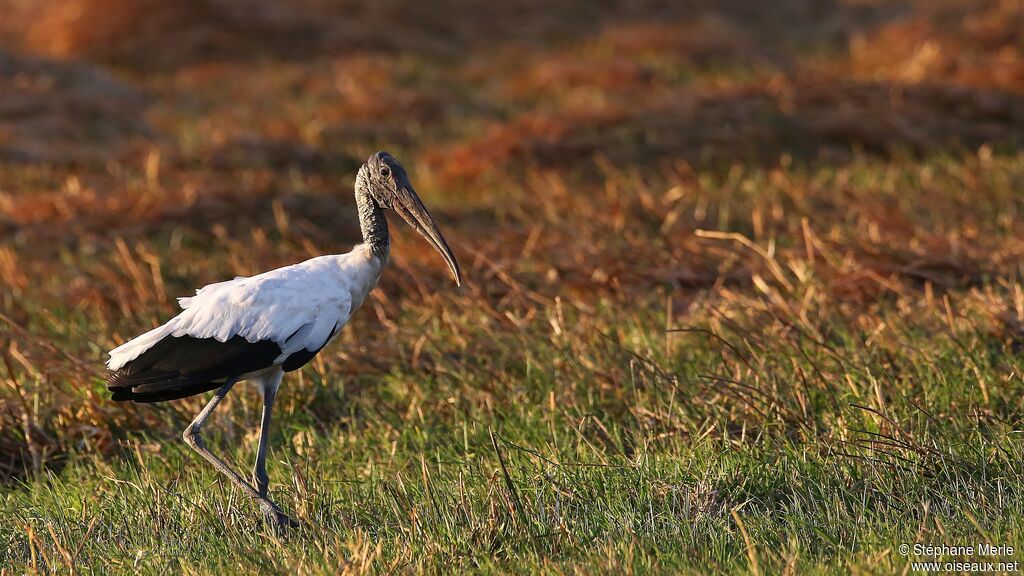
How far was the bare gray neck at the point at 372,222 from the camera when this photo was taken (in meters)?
4.45

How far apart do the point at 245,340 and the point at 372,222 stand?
664 millimetres

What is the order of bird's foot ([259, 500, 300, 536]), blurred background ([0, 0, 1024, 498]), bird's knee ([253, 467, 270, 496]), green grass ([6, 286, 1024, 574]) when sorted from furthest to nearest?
blurred background ([0, 0, 1024, 498]) < bird's knee ([253, 467, 270, 496]) < bird's foot ([259, 500, 300, 536]) < green grass ([6, 286, 1024, 574])

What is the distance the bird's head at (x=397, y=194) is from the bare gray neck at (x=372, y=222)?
18 millimetres

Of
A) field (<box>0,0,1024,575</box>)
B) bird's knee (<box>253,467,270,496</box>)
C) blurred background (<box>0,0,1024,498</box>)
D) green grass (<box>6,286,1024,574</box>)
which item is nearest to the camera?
green grass (<box>6,286,1024,574</box>)

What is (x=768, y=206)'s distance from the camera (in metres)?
8.98

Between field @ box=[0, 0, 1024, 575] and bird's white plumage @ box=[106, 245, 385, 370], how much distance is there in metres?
0.52

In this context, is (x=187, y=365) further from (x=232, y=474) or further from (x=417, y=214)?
(x=417, y=214)

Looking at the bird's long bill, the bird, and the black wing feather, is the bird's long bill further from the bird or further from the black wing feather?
the black wing feather

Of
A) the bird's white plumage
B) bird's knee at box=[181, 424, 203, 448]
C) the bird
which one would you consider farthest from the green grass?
the bird's white plumage

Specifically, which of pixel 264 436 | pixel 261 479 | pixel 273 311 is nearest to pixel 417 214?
pixel 273 311

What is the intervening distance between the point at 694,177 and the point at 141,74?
1007 cm

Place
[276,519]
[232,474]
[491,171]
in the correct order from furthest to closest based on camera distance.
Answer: [491,171], [232,474], [276,519]

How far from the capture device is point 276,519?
409cm

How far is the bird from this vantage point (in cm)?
410
